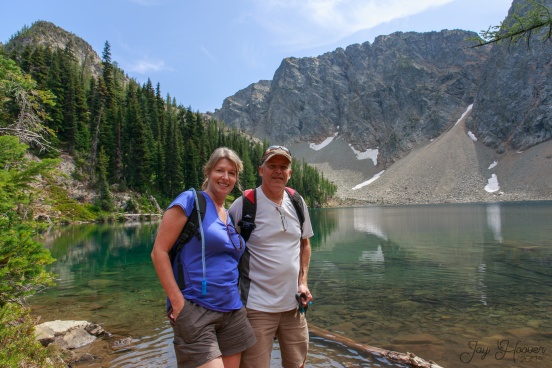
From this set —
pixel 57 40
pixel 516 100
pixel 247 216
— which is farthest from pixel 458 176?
pixel 57 40

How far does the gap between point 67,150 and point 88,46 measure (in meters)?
112

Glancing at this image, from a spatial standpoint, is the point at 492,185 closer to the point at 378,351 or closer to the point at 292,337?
the point at 378,351

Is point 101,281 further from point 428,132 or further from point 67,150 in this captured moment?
point 428,132

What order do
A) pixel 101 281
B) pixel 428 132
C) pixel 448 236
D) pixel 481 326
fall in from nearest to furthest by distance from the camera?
pixel 481 326 < pixel 101 281 < pixel 448 236 < pixel 428 132

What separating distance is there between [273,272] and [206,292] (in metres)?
0.88

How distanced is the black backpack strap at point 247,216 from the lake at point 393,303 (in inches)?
176

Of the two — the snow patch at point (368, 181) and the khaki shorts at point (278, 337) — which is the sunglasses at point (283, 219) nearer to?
the khaki shorts at point (278, 337)

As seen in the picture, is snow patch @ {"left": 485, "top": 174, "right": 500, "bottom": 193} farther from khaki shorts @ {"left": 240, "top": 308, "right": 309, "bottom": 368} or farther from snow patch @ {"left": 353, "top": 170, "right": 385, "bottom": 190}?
khaki shorts @ {"left": 240, "top": 308, "right": 309, "bottom": 368}

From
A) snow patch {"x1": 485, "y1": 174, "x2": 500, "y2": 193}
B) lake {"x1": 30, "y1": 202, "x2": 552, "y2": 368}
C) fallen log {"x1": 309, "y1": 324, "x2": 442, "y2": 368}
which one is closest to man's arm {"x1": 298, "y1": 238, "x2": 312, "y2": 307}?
lake {"x1": 30, "y1": 202, "x2": 552, "y2": 368}

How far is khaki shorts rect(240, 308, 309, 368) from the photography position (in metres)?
3.50

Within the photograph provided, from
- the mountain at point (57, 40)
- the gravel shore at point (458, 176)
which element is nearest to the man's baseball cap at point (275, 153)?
the gravel shore at point (458, 176)

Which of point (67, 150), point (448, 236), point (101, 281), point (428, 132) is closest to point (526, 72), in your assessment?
point (428, 132)

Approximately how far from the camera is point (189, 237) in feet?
10.0

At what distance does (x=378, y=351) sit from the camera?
734cm
